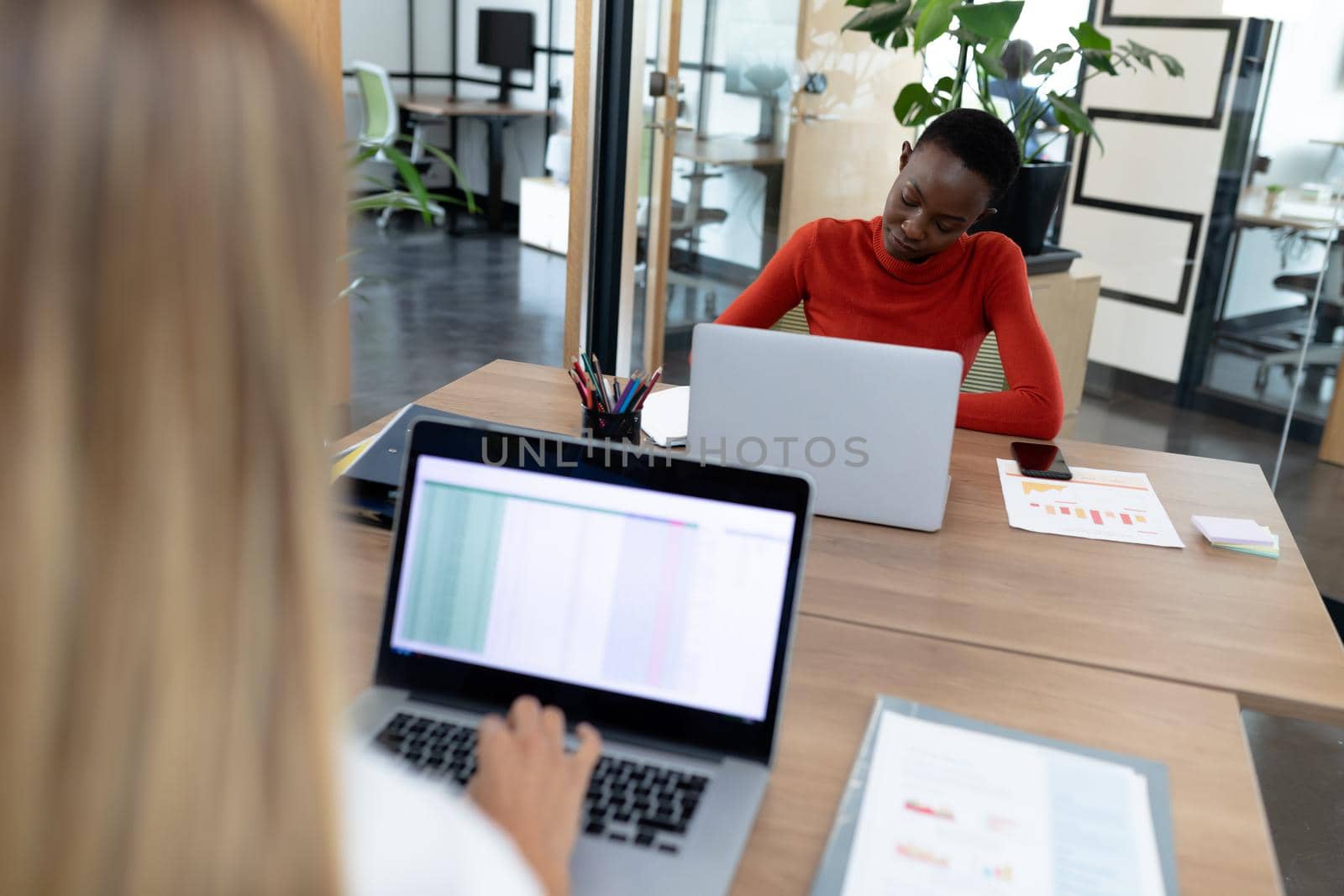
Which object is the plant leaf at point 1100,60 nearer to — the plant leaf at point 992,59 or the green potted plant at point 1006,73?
the green potted plant at point 1006,73

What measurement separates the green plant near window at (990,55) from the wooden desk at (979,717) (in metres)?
2.14

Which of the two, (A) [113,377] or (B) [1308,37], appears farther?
(B) [1308,37]

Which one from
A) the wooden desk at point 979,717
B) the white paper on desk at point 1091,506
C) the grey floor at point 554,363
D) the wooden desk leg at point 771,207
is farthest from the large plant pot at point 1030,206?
the wooden desk at point 979,717

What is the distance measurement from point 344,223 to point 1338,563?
3295mm

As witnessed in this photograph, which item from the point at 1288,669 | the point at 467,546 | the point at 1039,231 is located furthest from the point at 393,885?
the point at 1039,231

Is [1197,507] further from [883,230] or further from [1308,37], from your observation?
[1308,37]

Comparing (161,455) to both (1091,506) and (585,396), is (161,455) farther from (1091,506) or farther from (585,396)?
(1091,506)

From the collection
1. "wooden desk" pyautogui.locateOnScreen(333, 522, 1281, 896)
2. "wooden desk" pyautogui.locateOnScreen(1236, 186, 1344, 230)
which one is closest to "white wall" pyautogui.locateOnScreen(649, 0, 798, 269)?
"wooden desk" pyautogui.locateOnScreen(1236, 186, 1344, 230)

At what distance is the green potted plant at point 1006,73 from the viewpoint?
2.78 meters

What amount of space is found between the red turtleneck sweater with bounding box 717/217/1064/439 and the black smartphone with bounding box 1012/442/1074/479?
0.19 meters

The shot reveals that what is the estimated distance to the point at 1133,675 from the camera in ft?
3.53

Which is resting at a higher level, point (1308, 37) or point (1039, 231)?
point (1308, 37)

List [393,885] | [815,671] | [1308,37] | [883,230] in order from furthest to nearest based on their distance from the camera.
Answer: [1308,37] → [883,230] → [815,671] → [393,885]

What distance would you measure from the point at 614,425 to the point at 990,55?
1.97m
